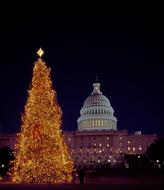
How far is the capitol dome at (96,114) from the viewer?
134500mm

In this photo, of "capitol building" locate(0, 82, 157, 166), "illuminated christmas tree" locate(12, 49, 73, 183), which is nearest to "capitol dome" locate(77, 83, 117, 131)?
"capitol building" locate(0, 82, 157, 166)

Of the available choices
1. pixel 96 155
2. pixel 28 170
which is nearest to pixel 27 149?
pixel 28 170

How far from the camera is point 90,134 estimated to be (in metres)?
130

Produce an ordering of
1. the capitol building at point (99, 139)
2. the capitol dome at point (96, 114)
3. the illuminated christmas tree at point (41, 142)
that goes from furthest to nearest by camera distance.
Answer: the capitol dome at point (96, 114) < the capitol building at point (99, 139) < the illuminated christmas tree at point (41, 142)

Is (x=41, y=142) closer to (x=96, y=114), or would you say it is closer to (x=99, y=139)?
(x=99, y=139)

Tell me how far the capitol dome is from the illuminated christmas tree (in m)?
103

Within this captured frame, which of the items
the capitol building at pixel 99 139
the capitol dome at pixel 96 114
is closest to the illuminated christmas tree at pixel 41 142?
the capitol building at pixel 99 139

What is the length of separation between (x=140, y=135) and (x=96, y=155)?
12845mm

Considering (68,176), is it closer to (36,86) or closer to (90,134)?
(36,86)

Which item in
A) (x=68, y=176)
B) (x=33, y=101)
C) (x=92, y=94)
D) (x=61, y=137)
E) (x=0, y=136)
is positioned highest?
(x=92, y=94)

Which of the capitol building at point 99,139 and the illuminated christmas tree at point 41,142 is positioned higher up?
the capitol building at point 99,139

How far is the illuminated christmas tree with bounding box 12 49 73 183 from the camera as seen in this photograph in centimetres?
2978

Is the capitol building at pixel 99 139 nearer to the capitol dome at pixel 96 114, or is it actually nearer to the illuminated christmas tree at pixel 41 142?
the capitol dome at pixel 96 114

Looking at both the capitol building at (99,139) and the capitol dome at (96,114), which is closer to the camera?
the capitol building at (99,139)
